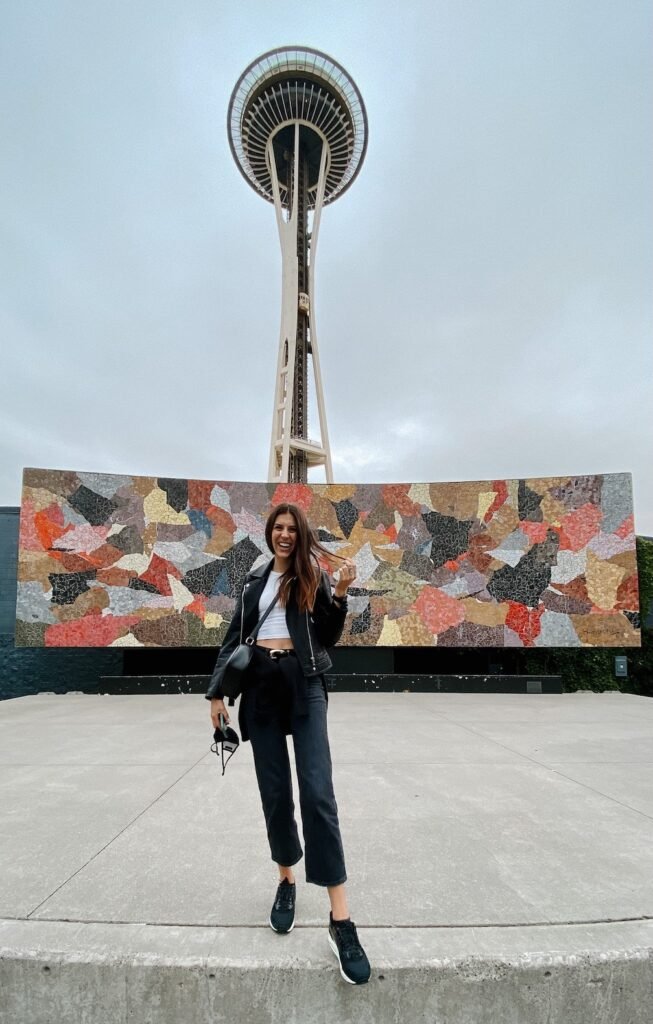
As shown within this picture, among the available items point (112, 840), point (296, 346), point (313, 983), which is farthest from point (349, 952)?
point (296, 346)

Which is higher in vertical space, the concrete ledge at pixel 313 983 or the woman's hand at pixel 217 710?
the woman's hand at pixel 217 710

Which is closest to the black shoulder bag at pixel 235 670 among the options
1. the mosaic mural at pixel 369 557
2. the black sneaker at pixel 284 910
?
the black sneaker at pixel 284 910

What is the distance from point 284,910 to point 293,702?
2.48 ft

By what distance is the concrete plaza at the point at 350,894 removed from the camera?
67.9 inches

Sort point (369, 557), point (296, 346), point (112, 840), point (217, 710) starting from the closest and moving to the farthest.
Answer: point (217, 710)
point (112, 840)
point (369, 557)
point (296, 346)

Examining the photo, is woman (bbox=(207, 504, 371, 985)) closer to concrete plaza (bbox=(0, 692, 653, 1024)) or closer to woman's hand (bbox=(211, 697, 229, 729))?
woman's hand (bbox=(211, 697, 229, 729))

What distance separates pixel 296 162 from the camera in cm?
3619

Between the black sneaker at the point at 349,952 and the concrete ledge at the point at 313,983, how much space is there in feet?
0.19

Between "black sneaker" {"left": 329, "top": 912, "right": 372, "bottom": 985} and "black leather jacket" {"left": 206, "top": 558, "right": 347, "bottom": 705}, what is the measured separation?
2.71ft

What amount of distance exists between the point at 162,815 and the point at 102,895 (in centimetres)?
109

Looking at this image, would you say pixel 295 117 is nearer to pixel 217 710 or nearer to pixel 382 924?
pixel 217 710

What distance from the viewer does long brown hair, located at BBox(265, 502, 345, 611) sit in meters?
2.09

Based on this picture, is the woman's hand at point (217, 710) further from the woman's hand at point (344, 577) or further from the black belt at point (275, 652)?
the woman's hand at point (344, 577)

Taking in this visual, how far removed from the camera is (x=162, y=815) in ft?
10.8
